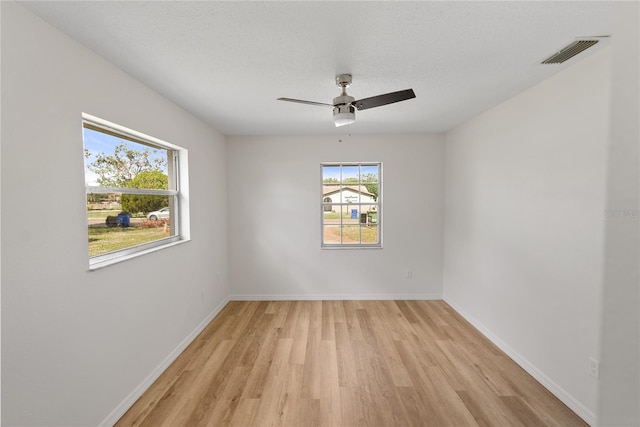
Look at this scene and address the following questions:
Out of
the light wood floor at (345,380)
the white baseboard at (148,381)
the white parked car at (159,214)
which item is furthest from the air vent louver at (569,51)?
the white baseboard at (148,381)

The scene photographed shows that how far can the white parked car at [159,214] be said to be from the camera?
2.71 meters

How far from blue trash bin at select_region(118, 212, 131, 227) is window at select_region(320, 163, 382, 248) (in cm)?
262

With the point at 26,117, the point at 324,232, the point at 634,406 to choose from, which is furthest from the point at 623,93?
the point at 324,232

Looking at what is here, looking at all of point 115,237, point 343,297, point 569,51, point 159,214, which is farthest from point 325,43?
point 343,297

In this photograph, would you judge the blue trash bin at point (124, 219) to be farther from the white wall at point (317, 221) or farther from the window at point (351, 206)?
the window at point (351, 206)

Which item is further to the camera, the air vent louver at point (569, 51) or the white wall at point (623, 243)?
the air vent louver at point (569, 51)

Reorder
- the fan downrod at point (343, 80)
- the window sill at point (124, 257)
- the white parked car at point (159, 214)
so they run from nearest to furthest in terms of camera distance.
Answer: the window sill at point (124, 257), the fan downrod at point (343, 80), the white parked car at point (159, 214)

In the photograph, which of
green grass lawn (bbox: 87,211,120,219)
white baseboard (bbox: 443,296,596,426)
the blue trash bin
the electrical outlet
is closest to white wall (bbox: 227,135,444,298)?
white baseboard (bbox: 443,296,596,426)

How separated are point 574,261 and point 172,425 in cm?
306

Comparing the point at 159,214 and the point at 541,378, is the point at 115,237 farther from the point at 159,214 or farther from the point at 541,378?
the point at 541,378

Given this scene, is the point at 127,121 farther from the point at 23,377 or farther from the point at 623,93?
the point at 623,93

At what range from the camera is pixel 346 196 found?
176 inches

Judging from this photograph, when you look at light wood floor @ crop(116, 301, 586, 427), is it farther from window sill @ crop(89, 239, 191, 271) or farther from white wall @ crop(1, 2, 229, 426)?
window sill @ crop(89, 239, 191, 271)

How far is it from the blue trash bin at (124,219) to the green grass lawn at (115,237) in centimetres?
3
